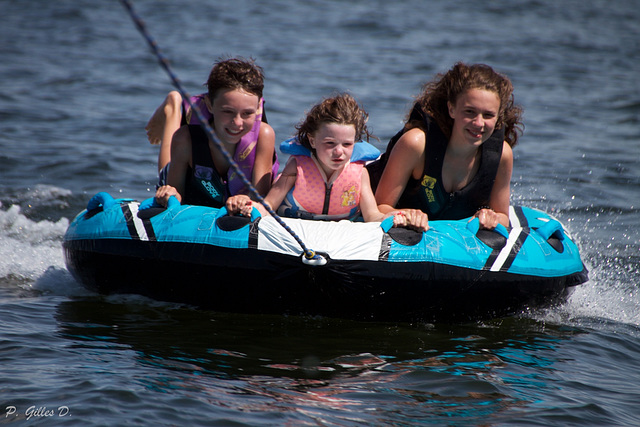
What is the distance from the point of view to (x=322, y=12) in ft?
82.0

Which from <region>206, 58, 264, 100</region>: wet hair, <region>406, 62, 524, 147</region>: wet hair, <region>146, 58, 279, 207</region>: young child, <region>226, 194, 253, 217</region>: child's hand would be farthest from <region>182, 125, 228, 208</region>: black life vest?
<region>406, 62, 524, 147</region>: wet hair

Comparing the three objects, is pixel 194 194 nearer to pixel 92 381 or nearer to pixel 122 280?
pixel 122 280


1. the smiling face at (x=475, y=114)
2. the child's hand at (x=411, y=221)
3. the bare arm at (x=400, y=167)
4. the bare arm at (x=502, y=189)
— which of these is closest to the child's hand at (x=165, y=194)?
the bare arm at (x=400, y=167)

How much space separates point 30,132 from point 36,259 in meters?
5.10

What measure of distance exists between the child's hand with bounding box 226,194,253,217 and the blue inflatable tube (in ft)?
0.19

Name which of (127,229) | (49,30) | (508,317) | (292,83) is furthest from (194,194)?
(49,30)

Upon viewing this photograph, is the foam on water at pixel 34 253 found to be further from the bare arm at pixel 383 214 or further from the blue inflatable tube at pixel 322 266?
the bare arm at pixel 383 214

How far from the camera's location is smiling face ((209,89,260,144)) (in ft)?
15.9

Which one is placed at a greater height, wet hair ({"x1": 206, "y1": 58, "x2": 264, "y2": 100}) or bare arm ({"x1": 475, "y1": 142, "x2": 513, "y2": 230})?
wet hair ({"x1": 206, "y1": 58, "x2": 264, "y2": 100})

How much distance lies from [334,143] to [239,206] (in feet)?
2.34

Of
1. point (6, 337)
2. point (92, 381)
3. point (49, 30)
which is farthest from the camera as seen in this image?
point (49, 30)

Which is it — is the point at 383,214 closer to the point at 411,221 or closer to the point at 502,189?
the point at 411,221

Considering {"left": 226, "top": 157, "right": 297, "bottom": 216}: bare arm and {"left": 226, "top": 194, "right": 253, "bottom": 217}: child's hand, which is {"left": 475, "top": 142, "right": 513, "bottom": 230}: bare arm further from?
{"left": 226, "top": 194, "right": 253, "bottom": 217}: child's hand

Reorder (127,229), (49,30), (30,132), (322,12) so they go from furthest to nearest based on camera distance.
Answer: (322,12) < (49,30) < (30,132) < (127,229)
